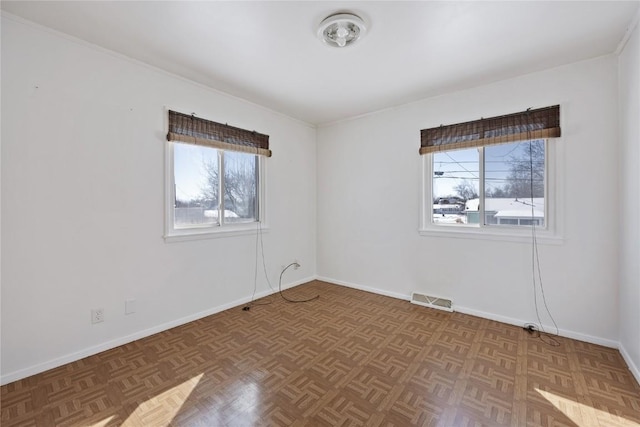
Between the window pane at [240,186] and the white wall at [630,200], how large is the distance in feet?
12.5

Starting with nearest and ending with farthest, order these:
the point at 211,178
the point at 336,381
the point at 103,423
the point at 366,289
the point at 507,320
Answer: the point at 103,423 < the point at 336,381 < the point at 507,320 < the point at 211,178 < the point at 366,289

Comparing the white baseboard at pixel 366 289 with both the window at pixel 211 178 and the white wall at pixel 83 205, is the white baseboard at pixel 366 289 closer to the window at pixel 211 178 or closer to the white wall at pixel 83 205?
the window at pixel 211 178

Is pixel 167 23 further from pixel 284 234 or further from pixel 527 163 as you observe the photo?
pixel 527 163

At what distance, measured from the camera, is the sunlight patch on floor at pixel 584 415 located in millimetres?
1663

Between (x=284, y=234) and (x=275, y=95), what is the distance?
1975mm

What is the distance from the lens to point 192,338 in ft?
8.95

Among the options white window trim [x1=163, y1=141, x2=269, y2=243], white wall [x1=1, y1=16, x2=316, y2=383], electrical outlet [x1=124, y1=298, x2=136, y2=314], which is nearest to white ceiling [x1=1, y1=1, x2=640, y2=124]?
white wall [x1=1, y1=16, x2=316, y2=383]

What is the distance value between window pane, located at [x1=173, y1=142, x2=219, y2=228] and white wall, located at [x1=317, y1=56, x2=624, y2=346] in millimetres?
1915

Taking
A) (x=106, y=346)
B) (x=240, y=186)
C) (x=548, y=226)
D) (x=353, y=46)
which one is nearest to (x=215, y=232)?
(x=240, y=186)

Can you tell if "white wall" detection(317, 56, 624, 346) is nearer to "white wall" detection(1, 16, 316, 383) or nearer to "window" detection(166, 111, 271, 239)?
"window" detection(166, 111, 271, 239)

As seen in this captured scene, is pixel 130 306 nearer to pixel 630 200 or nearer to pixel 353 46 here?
pixel 353 46

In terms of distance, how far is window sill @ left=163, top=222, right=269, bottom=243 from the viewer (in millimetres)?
2975

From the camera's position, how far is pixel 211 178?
3396 millimetres

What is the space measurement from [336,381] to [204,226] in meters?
2.25
